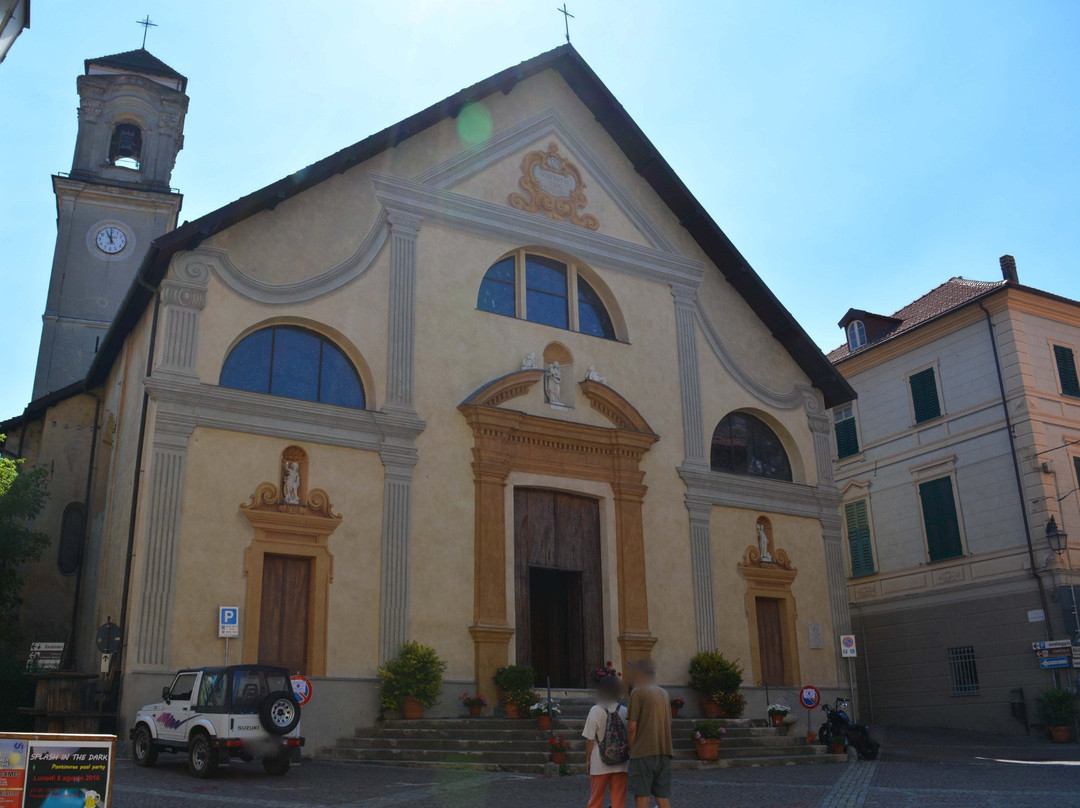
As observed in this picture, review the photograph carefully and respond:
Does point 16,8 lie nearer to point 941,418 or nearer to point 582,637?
point 582,637

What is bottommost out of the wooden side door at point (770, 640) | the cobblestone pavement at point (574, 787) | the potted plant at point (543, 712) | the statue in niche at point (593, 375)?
the cobblestone pavement at point (574, 787)

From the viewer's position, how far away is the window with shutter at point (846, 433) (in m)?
30.0

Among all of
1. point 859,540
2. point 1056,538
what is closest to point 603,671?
A: point 1056,538

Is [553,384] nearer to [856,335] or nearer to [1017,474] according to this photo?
[1017,474]

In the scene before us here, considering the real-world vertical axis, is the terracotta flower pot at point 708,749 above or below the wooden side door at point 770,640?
below

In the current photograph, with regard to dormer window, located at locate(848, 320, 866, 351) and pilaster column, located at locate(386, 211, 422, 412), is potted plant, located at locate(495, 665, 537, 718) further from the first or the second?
dormer window, located at locate(848, 320, 866, 351)

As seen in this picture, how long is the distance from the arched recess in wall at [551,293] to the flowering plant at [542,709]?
25.0ft

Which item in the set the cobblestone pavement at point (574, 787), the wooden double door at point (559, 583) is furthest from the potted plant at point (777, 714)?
the wooden double door at point (559, 583)

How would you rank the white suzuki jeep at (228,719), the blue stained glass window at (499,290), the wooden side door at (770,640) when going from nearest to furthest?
the white suzuki jeep at (228,719), the blue stained glass window at (499,290), the wooden side door at (770,640)

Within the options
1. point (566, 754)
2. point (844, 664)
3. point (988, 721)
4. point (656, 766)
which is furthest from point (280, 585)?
point (988, 721)

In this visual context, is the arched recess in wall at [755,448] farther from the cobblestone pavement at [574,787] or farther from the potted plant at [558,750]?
the potted plant at [558,750]

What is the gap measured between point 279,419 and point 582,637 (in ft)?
23.3

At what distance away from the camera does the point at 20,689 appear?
1786cm

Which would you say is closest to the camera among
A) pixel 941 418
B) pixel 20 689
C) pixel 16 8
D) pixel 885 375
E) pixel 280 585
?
pixel 16 8
